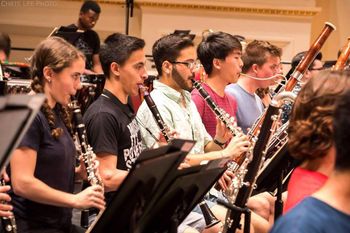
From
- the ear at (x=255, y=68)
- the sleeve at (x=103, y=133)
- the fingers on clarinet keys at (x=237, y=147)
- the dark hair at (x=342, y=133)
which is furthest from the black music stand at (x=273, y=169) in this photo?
the dark hair at (x=342, y=133)

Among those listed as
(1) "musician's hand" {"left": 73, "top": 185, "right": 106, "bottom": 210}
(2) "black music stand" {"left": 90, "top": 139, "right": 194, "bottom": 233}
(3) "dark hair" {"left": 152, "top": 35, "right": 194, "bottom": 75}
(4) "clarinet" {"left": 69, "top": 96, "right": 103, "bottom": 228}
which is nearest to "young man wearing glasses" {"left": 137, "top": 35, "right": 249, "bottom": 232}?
(3) "dark hair" {"left": 152, "top": 35, "right": 194, "bottom": 75}

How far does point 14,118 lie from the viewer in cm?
151

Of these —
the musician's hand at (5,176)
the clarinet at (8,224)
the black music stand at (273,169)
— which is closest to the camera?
the clarinet at (8,224)

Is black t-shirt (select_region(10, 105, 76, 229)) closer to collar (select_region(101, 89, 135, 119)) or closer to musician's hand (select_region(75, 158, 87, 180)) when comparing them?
musician's hand (select_region(75, 158, 87, 180))

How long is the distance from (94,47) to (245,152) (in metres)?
3.73

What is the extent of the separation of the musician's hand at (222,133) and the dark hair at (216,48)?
58cm

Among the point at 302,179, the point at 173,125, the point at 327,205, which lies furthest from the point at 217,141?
the point at 327,205

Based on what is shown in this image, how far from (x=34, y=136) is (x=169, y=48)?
1349mm

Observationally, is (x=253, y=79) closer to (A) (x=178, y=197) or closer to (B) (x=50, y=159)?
(B) (x=50, y=159)

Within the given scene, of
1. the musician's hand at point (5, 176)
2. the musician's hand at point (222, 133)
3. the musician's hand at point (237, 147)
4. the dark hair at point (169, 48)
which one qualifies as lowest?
the musician's hand at point (222, 133)

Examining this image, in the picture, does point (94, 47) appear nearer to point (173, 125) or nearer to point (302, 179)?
point (173, 125)

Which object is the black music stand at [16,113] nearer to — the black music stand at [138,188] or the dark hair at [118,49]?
the black music stand at [138,188]

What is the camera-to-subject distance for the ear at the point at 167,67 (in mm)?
3867

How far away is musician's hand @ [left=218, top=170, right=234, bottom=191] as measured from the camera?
11.8 ft
